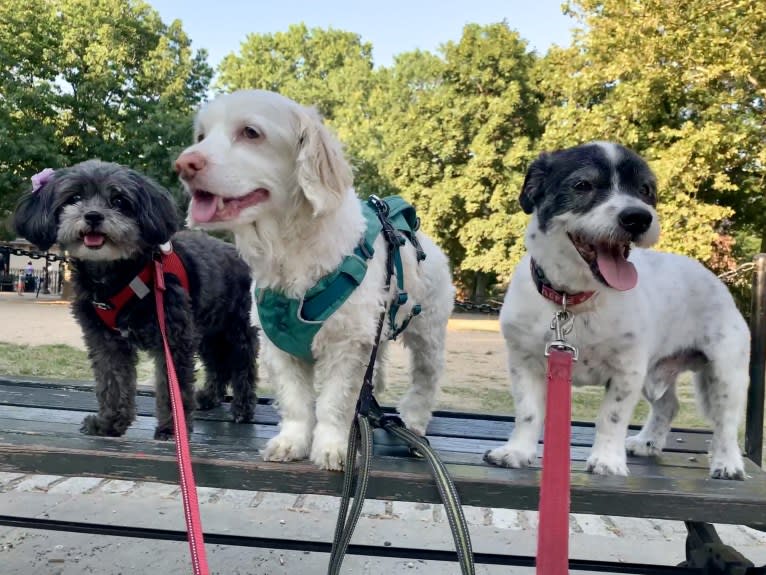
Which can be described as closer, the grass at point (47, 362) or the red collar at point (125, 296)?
the red collar at point (125, 296)

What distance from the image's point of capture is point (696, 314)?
298 cm

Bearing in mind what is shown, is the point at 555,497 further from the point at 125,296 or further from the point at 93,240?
the point at 93,240

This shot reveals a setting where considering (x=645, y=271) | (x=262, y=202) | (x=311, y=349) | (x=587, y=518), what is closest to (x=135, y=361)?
(x=311, y=349)

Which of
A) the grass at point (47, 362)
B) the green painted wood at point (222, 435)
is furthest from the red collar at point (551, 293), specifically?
the grass at point (47, 362)

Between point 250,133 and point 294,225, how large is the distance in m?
0.36

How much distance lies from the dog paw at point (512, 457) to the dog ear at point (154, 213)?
1.66 m

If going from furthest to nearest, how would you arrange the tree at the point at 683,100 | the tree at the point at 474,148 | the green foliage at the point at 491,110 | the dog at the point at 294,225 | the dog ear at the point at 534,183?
the tree at the point at 474,148 < the green foliage at the point at 491,110 < the tree at the point at 683,100 < the dog ear at the point at 534,183 < the dog at the point at 294,225

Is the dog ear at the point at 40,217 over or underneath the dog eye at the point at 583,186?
underneath

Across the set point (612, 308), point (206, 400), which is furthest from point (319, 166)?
point (206, 400)

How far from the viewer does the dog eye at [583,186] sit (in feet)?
8.06

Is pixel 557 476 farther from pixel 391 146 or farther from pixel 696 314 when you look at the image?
pixel 391 146

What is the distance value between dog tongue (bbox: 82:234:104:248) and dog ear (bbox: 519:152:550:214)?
1.72m

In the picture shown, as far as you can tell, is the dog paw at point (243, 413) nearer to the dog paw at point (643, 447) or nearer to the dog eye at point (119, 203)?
the dog eye at point (119, 203)

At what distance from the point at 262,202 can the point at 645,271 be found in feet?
5.47
